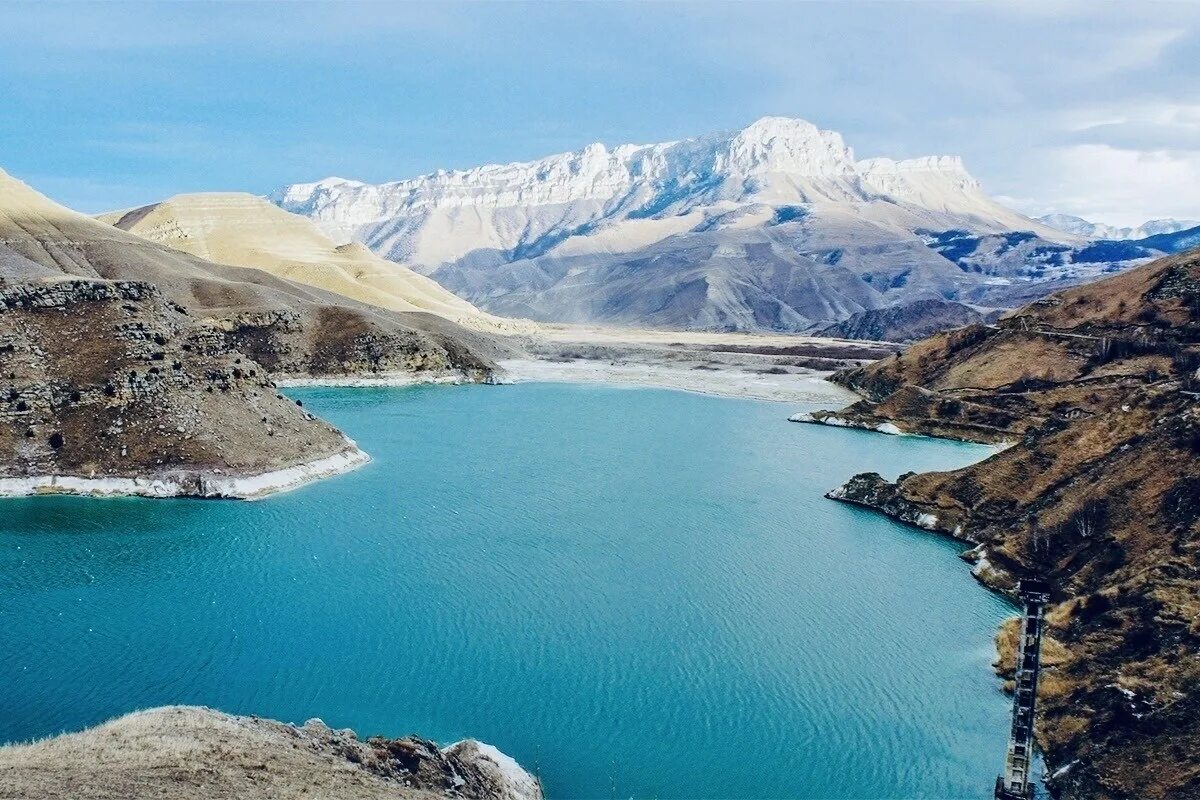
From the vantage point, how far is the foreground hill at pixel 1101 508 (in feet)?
76.3

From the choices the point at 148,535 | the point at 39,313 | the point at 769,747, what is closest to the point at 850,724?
the point at 769,747

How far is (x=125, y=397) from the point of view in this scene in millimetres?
53156

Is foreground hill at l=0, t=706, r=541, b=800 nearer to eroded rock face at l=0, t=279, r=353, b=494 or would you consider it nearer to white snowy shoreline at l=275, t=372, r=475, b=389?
eroded rock face at l=0, t=279, r=353, b=494

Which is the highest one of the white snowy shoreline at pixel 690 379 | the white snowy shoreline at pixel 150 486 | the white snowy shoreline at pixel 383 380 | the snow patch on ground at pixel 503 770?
the white snowy shoreline at pixel 383 380

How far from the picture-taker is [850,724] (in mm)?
26875

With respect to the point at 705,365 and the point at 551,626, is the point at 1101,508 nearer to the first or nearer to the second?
the point at 551,626

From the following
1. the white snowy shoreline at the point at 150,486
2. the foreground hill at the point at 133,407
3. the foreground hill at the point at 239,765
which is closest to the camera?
the foreground hill at the point at 239,765

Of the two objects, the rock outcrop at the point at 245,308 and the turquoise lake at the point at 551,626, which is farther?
the rock outcrop at the point at 245,308

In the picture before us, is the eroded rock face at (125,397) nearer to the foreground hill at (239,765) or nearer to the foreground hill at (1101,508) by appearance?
the foreground hill at (239,765)

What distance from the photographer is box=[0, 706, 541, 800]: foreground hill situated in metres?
17.8

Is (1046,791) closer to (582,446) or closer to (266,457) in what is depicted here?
(266,457)

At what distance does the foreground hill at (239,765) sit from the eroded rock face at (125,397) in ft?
103

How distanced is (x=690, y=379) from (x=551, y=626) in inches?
4097

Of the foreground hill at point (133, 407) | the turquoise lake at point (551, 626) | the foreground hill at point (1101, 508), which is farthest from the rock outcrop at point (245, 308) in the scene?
the foreground hill at point (1101, 508)
